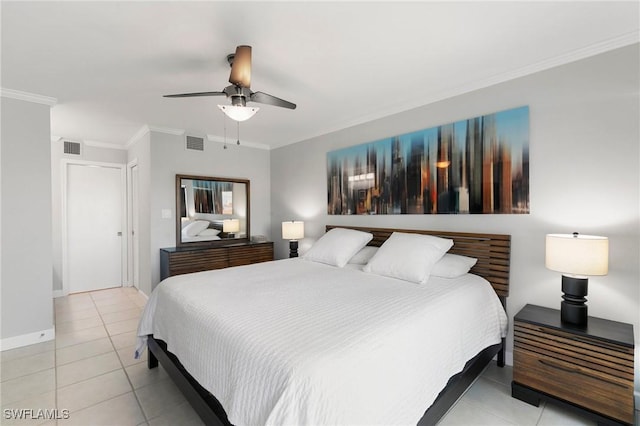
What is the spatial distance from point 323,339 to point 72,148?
5226 millimetres

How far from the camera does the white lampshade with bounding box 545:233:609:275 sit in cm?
180

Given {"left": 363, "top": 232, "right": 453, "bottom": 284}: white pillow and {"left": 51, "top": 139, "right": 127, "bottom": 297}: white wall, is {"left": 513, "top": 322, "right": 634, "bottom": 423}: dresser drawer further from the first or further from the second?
{"left": 51, "top": 139, "right": 127, "bottom": 297}: white wall

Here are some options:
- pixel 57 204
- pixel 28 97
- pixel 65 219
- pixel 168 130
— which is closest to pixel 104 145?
pixel 57 204

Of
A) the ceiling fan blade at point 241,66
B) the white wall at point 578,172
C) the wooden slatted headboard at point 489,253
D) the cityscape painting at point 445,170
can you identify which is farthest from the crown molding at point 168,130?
the wooden slatted headboard at point 489,253

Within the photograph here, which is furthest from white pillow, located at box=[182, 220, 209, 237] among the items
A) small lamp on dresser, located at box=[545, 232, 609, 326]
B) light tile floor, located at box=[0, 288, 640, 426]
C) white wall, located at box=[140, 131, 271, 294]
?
small lamp on dresser, located at box=[545, 232, 609, 326]

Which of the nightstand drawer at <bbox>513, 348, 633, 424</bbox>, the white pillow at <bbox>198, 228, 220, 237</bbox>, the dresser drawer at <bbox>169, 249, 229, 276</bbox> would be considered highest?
the white pillow at <bbox>198, 228, 220, 237</bbox>

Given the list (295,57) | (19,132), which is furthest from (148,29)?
(19,132)

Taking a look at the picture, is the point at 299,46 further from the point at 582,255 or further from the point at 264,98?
the point at 582,255

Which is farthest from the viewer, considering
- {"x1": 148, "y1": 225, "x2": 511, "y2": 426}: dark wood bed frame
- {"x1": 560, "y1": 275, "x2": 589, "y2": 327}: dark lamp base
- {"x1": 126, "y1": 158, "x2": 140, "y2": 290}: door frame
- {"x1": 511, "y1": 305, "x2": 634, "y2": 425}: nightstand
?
{"x1": 126, "y1": 158, "x2": 140, "y2": 290}: door frame

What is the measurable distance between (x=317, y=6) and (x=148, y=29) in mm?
1085

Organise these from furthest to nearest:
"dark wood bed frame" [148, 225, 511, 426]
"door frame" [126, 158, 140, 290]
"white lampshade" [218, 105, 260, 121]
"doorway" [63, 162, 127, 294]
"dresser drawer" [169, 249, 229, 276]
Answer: "door frame" [126, 158, 140, 290] → "doorway" [63, 162, 127, 294] → "dresser drawer" [169, 249, 229, 276] → "white lampshade" [218, 105, 260, 121] → "dark wood bed frame" [148, 225, 511, 426]

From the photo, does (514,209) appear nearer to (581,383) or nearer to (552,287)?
(552,287)

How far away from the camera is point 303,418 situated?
3.42ft

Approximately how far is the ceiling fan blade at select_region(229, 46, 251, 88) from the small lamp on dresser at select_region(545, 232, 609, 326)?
2.35 m
